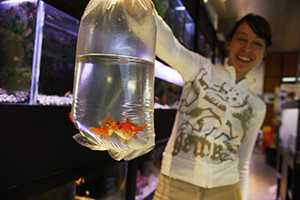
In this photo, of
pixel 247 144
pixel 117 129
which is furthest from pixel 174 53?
pixel 247 144

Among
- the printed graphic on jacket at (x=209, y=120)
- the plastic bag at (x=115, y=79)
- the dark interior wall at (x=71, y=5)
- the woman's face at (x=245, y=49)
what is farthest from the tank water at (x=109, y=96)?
the woman's face at (x=245, y=49)

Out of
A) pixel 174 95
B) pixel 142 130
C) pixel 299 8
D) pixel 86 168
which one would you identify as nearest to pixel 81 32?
pixel 142 130

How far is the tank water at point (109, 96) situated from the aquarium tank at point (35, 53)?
30cm

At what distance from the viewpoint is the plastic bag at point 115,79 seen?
0.59m

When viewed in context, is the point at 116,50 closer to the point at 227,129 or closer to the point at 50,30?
the point at 50,30

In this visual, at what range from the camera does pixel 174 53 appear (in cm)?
97

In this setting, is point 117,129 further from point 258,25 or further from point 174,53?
point 258,25

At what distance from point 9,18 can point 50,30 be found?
0.57 ft

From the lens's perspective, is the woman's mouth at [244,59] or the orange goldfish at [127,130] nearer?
the orange goldfish at [127,130]

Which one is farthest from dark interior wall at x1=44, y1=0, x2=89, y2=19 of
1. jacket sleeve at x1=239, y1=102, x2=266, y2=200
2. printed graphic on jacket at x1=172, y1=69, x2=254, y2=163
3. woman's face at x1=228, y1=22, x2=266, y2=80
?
jacket sleeve at x1=239, y1=102, x2=266, y2=200

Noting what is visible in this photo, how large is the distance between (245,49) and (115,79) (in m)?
0.85

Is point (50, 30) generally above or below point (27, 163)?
above

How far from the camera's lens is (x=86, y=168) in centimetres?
115

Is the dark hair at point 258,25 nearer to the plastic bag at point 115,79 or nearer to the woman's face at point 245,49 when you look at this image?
the woman's face at point 245,49
